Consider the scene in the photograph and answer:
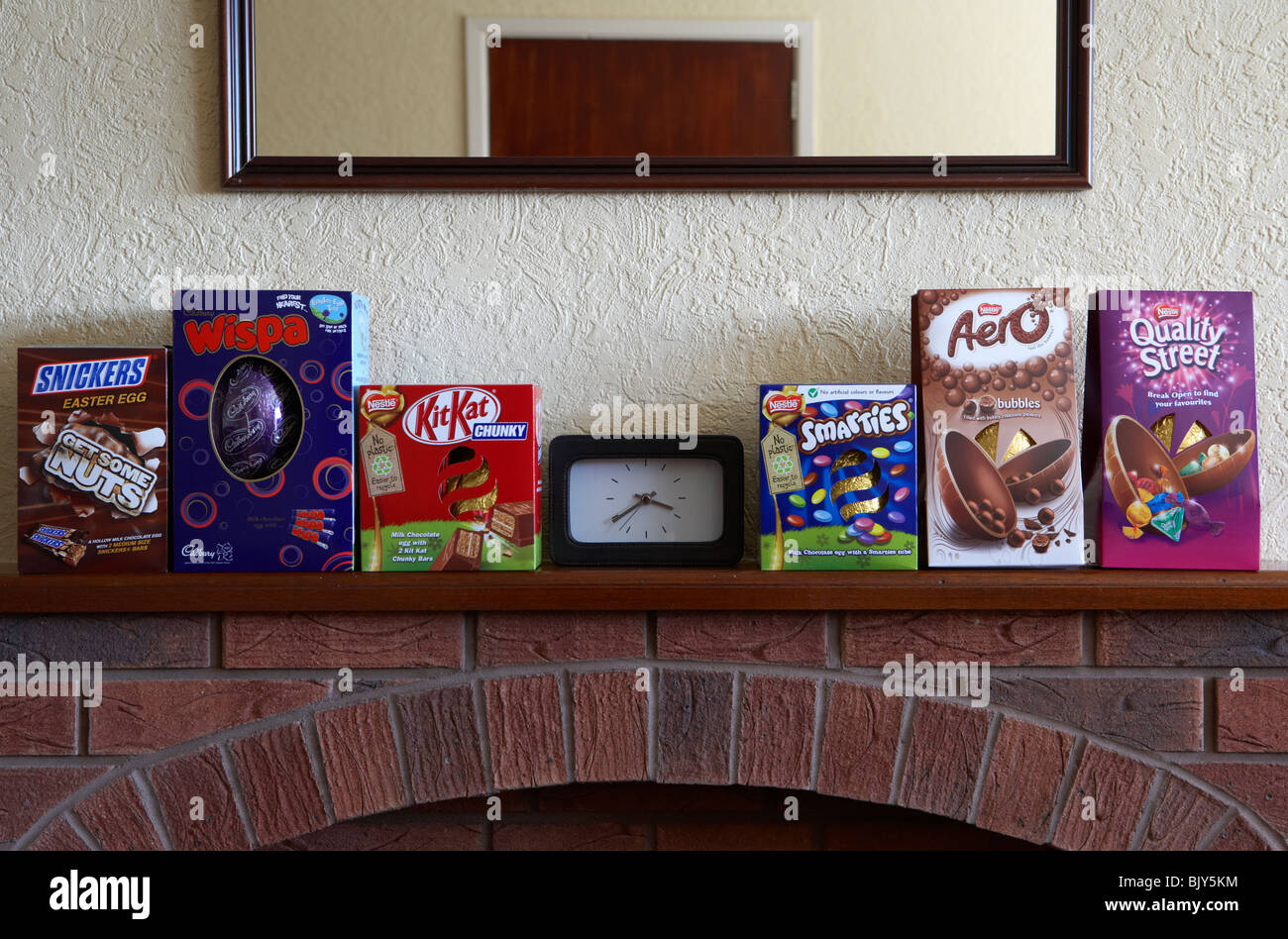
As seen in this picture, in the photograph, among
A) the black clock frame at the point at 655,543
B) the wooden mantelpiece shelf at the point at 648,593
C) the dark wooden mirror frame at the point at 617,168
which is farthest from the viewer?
the dark wooden mirror frame at the point at 617,168

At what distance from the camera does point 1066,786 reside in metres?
1.18

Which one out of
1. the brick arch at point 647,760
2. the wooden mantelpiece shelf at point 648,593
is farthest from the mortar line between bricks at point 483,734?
the wooden mantelpiece shelf at point 648,593

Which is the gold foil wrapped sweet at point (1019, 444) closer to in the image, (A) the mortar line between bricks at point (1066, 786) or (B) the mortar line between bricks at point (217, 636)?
(A) the mortar line between bricks at point (1066, 786)

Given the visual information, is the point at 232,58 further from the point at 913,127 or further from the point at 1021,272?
the point at 1021,272

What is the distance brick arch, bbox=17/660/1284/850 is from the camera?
1181 mm

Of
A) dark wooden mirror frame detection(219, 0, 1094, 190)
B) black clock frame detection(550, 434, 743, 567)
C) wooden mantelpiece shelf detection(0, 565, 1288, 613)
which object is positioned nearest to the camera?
wooden mantelpiece shelf detection(0, 565, 1288, 613)

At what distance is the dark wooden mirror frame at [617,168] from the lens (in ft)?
4.50

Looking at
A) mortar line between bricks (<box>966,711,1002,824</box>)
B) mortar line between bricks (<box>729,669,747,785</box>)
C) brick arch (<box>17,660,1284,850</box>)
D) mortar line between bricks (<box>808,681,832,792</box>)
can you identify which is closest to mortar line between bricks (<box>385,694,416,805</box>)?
brick arch (<box>17,660,1284,850</box>)

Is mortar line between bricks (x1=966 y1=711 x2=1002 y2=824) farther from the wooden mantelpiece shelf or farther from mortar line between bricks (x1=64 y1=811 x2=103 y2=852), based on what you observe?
mortar line between bricks (x1=64 y1=811 x2=103 y2=852)

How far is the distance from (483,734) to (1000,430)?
82 cm

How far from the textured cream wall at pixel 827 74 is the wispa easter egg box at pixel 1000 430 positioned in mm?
325

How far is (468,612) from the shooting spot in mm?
1199
